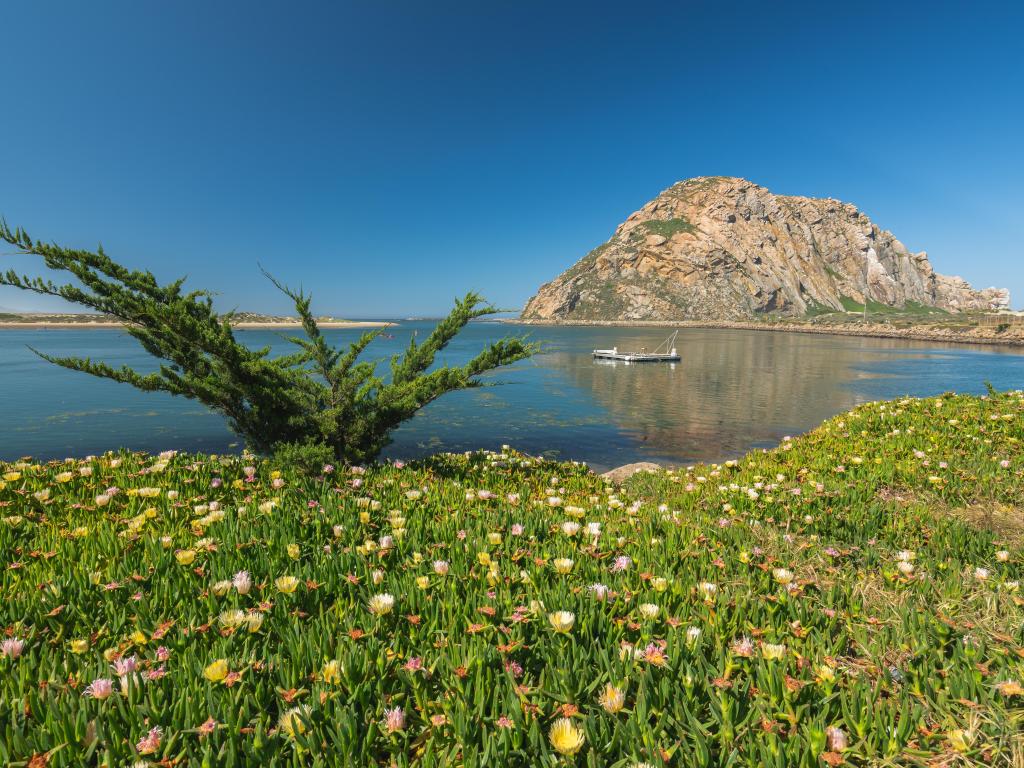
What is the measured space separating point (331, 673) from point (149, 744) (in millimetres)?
→ 515

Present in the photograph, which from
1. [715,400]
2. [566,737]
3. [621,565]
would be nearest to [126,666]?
[566,737]

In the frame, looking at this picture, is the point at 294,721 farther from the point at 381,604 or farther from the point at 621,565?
the point at 621,565

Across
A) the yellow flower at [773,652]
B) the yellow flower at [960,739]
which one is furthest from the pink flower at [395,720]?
the yellow flower at [960,739]

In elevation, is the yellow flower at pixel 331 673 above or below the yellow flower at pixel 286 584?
below

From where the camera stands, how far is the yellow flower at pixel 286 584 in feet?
7.33

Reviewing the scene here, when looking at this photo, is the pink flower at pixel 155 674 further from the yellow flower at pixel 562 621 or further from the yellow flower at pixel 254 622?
the yellow flower at pixel 562 621

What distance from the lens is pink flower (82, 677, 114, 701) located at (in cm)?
152

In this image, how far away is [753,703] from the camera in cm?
171

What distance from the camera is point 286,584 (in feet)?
7.38

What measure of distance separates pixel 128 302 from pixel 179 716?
18.1 feet

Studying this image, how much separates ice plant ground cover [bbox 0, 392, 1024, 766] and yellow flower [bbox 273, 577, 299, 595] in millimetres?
17

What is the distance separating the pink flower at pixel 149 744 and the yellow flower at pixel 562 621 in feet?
4.47

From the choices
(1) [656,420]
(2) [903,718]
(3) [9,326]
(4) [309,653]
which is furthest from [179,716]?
(3) [9,326]

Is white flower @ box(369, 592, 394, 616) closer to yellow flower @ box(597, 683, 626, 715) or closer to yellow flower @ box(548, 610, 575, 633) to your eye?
yellow flower @ box(548, 610, 575, 633)
